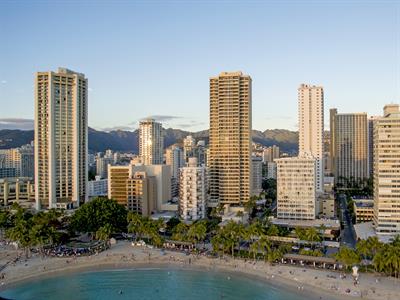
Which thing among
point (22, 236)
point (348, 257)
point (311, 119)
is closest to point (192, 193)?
point (22, 236)

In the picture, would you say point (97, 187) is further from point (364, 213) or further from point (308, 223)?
point (364, 213)

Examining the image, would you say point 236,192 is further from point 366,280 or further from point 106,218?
point 366,280

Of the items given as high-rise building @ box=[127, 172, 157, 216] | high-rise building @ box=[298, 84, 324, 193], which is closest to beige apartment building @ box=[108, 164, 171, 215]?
high-rise building @ box=[127, 172, 157, 216]

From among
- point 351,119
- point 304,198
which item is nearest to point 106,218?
point 304,198

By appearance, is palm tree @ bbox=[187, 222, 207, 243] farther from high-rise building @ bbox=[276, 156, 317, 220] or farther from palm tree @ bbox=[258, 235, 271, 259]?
high-rise building @ bbox=[276, 156, 317, 220]

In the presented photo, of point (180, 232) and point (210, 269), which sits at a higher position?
point (180, 232)

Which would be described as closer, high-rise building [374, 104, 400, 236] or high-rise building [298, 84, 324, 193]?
high-rise building [374, 104, 400, 236]
